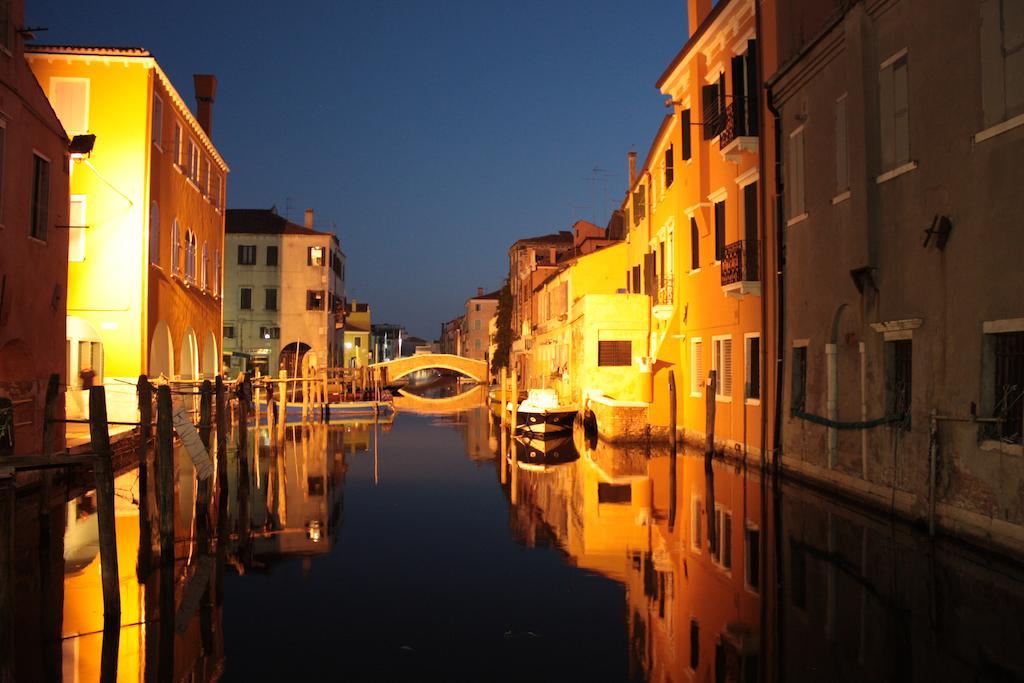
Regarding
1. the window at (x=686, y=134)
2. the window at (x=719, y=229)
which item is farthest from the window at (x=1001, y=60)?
the window at (x=686, y=134)

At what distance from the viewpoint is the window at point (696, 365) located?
22.2m

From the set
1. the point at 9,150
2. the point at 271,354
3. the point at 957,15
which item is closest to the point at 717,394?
the point at 957,15

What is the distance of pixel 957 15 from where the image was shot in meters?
10.5

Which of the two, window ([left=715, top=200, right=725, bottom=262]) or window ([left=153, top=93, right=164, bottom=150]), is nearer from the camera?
window ([left=715, top=200, right=725, bottom=262])

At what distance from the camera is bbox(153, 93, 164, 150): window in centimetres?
2556

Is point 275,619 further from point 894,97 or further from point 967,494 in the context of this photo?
point 894,97

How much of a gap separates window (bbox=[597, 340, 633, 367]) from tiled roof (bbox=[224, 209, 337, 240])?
34238mm

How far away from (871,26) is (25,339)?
14.7m

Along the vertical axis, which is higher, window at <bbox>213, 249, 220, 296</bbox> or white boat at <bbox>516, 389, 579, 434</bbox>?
window at <bbox>213, 249, 220, 296</bbox>

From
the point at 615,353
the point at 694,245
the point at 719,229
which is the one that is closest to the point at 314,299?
the point at 615,353

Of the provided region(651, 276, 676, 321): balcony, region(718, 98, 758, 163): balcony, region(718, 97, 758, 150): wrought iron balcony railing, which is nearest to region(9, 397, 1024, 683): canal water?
region(718, 98, 758, 163): balcony

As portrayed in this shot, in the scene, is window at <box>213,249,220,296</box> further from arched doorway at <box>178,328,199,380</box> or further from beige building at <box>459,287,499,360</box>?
beige building at <box>459,287,499,360</box>

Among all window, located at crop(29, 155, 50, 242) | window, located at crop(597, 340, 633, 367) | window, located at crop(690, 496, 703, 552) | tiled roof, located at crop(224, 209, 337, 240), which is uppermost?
tiled roof, located at crop(224, 209, 337, 240)

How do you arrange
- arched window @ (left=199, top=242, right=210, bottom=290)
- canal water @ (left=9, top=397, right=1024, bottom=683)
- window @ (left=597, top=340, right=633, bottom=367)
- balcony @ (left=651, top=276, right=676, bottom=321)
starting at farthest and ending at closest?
arched window @ (left=199, top=242, right=210, bottom=290), window @ (left=597, top=340, right=633, bottom=367), balcony @ (left=651, top=276, right=676, bottom=321), canal water @ (left=9, top=397, right=1024, bottom=683)
